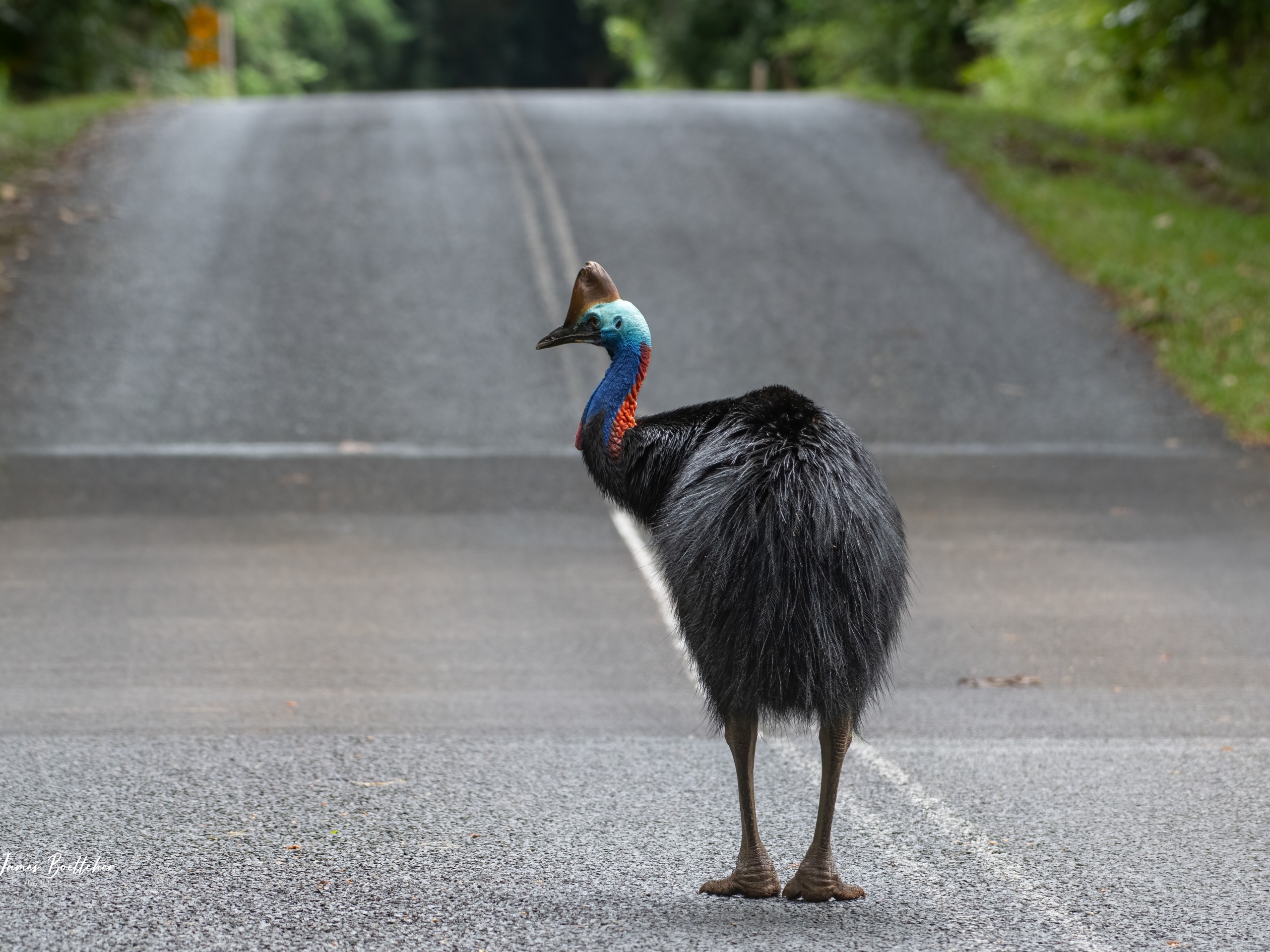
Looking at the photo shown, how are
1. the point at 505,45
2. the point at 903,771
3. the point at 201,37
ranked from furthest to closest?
the point at 505,45, the point at 201,37, the point at 903,771

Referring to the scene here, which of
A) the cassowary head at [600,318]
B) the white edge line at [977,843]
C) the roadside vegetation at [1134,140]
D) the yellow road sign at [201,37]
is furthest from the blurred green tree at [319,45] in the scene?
the cassowary head at [600,318]

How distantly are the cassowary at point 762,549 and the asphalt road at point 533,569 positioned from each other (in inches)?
19.9

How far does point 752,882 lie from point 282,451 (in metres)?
7.92

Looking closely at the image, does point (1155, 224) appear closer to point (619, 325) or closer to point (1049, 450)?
point (1049, 450)

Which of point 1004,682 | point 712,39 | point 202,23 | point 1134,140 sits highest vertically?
point 1004,682

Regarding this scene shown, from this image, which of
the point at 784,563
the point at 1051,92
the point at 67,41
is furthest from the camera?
the point at 1051,92

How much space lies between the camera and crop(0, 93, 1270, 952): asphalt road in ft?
14.5

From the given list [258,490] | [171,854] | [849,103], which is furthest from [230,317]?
[849,103]

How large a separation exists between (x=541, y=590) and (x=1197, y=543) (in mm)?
4293

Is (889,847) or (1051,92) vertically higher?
(889,847)

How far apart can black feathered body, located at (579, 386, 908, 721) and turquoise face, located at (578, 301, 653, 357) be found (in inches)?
14.9

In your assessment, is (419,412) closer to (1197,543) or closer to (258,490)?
(258,490)

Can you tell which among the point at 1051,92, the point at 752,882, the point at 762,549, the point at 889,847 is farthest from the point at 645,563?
the point at 1051,92

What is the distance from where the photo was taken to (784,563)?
4008 millimetres
